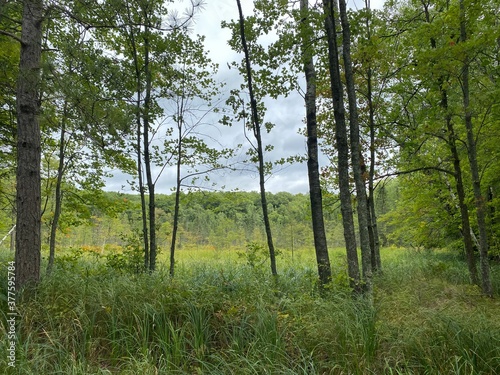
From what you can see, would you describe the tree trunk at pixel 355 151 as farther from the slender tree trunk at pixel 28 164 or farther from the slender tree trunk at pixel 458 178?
the slender tree trunk at pixel 28 164

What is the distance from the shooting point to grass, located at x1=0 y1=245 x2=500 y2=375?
88.8 inches

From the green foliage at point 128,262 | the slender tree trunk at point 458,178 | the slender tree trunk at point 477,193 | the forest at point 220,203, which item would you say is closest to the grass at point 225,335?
the forest at point 220,203

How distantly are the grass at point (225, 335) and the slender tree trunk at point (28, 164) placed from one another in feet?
1.26

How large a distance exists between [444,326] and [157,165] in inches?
238

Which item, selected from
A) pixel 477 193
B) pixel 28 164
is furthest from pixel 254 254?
pixel 477 193

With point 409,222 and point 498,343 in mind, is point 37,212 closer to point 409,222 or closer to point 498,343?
point 498,343

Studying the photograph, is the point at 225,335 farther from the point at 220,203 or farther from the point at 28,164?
the point at 220,203

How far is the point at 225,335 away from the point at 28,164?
322 cm

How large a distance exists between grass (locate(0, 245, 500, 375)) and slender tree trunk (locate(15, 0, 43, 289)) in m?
0.38

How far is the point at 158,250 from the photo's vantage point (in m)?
6.07

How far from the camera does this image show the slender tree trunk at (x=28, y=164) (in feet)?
11.0

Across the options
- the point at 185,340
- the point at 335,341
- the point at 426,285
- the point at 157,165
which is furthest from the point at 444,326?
the point at 157,165

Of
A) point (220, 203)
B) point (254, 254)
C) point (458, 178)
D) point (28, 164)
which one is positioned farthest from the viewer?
point (220, 203)

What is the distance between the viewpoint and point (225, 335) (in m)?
2.86
